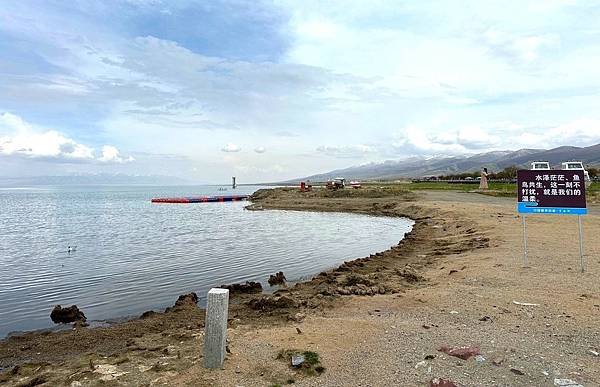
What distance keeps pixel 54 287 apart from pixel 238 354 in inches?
356

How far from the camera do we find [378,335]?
6371mm

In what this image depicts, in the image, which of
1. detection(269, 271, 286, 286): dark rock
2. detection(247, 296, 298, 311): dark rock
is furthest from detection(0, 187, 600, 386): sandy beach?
detection(269, 271, 286, 286): dark rock

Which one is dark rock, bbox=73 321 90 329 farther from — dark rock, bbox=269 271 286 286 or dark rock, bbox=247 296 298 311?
dark rock, bbox=269 271 286 286

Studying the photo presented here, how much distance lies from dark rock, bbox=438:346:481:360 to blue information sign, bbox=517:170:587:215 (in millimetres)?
6478

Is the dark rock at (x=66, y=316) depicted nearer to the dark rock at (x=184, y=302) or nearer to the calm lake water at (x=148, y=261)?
the calm lake water at (x=148, y=261)

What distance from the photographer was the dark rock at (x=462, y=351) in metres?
5.46

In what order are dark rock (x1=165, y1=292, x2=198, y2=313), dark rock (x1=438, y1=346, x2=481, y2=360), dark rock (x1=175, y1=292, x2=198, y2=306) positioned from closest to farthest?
dark rock (x1=438, y1=346, x2=481, y2=360)
dark rock (x1=165, y1=292, x2=198, y2=313)
dark rock (x1=175, y1=292, x2=198, y2=306)

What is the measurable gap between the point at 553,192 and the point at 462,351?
704 cm

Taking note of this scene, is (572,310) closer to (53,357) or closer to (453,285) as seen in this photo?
(453,285)

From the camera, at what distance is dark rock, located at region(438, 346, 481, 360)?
17.9ft

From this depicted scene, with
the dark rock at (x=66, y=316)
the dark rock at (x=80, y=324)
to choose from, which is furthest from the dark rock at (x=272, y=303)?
the dark rock at (x=66, y=316)

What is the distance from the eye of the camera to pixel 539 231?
16.8 m

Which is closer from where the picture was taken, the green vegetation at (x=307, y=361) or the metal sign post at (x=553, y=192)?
the green vegetation at (x=307, y=361)

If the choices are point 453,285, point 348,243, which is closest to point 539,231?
point 348,243
